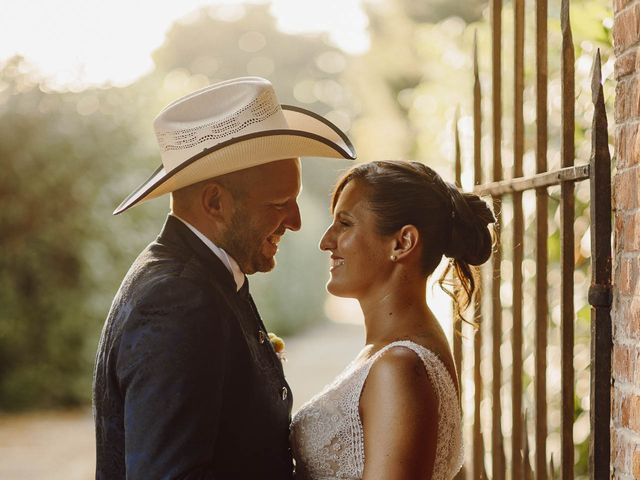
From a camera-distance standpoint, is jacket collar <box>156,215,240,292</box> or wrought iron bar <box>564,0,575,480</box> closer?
wrought iron bar <box>564,0,575,480</box>

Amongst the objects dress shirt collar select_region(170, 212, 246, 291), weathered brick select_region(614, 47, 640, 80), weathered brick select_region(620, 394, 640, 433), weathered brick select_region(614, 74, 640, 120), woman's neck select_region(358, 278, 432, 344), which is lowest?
weathered brick select_region(620, 394, 640, 433)

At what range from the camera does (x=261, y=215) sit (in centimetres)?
253

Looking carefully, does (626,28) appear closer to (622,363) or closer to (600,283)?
(600,283)

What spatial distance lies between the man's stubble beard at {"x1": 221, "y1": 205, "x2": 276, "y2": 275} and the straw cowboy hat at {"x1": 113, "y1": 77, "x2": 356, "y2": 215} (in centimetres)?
15

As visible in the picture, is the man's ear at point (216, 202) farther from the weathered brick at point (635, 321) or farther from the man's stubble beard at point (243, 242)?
the weathered brick at point (635, 321)

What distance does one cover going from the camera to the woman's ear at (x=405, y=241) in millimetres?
2564

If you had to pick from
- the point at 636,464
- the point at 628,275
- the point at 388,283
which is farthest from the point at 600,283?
the point at 388,283

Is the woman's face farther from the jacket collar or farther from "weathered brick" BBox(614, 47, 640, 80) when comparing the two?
"weathered brick" BBox(614, 47, 640, 80)

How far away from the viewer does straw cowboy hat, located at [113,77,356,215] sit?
8.03 ft

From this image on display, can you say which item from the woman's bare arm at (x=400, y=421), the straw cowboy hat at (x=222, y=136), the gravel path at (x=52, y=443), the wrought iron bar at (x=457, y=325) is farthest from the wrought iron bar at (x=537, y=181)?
the gravel path at (x=52, y=443)

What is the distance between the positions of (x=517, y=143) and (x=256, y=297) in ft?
35.3

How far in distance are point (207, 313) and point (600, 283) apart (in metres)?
0.99

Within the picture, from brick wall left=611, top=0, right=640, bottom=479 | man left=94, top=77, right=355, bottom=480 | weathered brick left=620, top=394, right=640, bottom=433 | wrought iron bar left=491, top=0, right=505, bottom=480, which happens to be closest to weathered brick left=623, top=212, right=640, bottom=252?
brick wall left=611, top=0, right=640, bottom=479

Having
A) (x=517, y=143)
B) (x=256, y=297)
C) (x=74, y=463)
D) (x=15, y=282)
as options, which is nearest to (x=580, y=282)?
(x=517, y=143)
